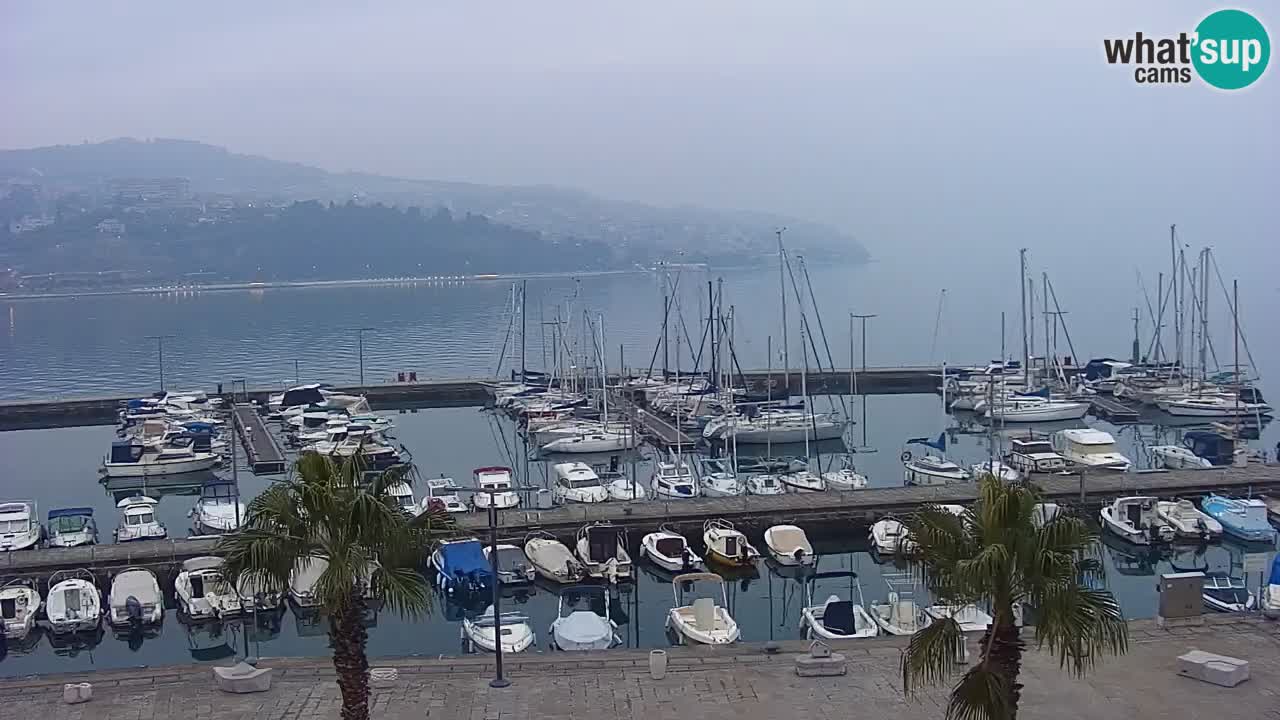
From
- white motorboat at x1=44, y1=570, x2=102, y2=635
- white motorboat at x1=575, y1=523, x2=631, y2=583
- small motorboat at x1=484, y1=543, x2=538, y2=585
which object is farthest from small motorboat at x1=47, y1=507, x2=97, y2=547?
white motorboat at x1=575, y1=523, x2=631, y2=583

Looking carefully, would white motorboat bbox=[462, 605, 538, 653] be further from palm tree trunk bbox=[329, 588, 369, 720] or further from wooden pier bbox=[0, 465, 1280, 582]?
palm tree trunk bbox=[329, 588, 369, 720]

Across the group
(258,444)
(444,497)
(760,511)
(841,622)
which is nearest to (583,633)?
(841,622)

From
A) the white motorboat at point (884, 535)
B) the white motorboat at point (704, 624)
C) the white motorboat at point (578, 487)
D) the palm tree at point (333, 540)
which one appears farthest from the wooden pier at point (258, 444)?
the palm tree at point (333, 540)

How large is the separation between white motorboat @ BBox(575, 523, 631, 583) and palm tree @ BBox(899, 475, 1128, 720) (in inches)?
654

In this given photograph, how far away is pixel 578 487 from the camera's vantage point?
108ft

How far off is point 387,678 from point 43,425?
49467 mm

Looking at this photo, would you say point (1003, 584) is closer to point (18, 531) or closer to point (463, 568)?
point (463, 568)

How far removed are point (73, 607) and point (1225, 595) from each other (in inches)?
894

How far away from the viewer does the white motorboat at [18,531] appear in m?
28.0

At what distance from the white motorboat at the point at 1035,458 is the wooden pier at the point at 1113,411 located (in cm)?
1645

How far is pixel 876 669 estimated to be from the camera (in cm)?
1479

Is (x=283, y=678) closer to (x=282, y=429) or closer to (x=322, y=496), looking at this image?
(x=322, y=496)

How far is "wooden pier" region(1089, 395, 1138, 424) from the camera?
52.9 metres

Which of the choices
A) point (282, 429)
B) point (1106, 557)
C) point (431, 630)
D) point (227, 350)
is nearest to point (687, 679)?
point (431, 630)
